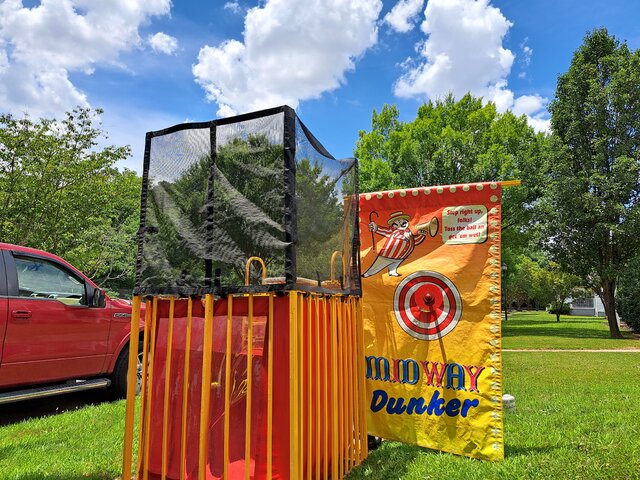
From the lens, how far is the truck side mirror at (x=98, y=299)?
599 cm

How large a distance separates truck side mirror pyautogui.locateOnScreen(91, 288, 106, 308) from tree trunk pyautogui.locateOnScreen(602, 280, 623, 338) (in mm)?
19826

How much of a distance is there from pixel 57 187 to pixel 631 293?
22.4m

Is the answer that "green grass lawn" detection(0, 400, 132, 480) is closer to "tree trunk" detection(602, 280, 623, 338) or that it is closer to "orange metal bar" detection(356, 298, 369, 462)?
"orange metal bar" detection(356, 298, 369, 462)

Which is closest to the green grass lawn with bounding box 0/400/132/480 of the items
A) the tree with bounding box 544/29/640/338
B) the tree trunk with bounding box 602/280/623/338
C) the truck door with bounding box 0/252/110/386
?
the truck door with bounding box 0/252/110/386

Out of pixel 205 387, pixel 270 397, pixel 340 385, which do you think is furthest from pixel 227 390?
pixel 340 385

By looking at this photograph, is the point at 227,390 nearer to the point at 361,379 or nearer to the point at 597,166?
the point at 361,379

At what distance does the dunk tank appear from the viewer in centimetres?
284

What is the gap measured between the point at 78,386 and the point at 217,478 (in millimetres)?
3579

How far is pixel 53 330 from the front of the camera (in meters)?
5.47

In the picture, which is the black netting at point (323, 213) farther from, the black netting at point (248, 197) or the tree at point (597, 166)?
the tree at point (597, 166)

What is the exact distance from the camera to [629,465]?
10.7 ft

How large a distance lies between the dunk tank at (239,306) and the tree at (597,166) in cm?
1902

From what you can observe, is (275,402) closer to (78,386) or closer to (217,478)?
(217,478)

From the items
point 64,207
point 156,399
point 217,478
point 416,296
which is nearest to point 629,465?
point 416,296
